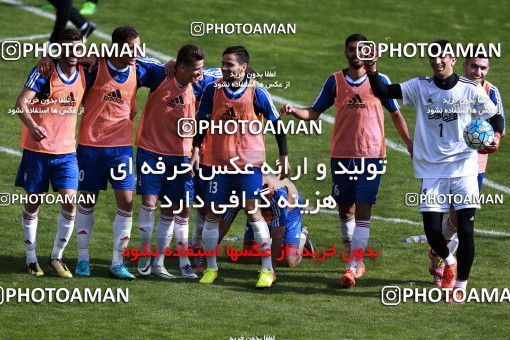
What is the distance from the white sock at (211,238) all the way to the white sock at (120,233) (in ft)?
2.64

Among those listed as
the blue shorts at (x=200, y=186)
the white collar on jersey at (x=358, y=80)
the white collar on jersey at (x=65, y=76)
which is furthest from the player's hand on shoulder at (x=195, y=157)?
the white collar on jersey at (x=358, y=80)

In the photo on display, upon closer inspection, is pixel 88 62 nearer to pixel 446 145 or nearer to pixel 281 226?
pixel 281 226

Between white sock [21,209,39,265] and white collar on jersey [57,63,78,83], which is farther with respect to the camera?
white sock [21,209,39,265]

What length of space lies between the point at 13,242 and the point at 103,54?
108 inches

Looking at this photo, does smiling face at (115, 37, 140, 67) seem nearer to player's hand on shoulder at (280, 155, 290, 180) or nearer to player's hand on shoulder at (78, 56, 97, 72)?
player's hand on shoulder at (78, 56, 97, 72)

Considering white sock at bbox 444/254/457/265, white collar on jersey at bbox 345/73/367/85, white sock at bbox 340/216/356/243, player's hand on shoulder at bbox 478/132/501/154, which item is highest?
white collar on jersey at bbox 345/73/367/85

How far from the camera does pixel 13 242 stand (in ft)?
54.0

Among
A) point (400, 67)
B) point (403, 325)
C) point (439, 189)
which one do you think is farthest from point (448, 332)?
point (400, 67)

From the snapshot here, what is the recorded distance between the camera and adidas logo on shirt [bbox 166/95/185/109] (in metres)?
15.2

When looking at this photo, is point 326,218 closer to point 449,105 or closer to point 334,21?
point 449,105
